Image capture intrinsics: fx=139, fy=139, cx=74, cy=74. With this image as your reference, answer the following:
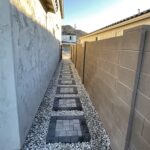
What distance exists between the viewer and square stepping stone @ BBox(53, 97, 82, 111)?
12.5 feet

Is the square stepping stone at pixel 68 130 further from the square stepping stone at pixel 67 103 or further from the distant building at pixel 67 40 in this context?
the distant building at pixel 67 40

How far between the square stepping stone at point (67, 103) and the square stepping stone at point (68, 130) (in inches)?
19.3

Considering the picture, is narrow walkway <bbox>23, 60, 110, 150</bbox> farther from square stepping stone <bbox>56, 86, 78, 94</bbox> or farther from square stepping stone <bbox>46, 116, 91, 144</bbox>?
square stepping stone <bbox>56, 86, 78, 94</bbox>

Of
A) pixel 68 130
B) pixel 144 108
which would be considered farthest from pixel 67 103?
pixel 144 108

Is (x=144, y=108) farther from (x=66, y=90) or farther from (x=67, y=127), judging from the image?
(x=66, y=90)

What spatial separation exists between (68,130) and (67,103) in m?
1.36

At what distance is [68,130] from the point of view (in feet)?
9.23

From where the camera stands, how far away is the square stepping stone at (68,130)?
8.32ft

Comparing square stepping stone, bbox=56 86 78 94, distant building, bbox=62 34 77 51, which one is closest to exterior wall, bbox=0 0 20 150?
square stepping stone, bbox=56 86 78 94

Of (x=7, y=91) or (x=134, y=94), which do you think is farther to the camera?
(x=7, y=91)

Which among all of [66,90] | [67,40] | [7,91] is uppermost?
[67,40]

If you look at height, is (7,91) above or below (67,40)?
below

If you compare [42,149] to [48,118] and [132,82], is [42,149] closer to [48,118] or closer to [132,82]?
[48,118]

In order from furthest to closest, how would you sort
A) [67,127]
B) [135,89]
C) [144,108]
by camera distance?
[67,127] → [135,89] → [144,108]
